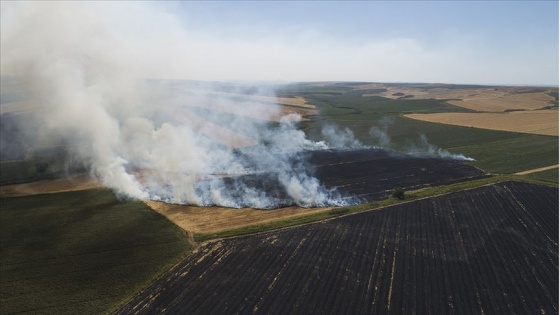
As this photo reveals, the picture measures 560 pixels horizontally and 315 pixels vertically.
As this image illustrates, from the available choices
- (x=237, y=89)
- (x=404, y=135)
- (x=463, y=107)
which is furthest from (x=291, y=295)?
(x=463, y=107)

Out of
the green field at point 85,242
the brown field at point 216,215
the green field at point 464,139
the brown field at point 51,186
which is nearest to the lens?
the green field at point 85,242

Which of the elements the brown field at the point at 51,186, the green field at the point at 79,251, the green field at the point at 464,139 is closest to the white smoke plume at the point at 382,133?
the green field at the point at 464,139

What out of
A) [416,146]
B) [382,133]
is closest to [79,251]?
[416,146]

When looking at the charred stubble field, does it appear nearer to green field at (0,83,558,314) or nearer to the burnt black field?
green field at (0,83,558,314)

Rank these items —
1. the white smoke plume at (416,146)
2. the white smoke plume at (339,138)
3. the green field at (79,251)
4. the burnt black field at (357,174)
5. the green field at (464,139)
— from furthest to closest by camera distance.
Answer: the white smoke plume at (339,138) → the white smoke plume at (416,146) → the green field at (464,139) → the burnt black field at (357,174) → the green field at (79,251)

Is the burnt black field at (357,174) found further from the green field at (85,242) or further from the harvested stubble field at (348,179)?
the green field at (85,242)

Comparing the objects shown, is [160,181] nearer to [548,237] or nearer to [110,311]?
[110,311]

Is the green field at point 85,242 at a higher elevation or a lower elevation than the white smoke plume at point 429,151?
lower
